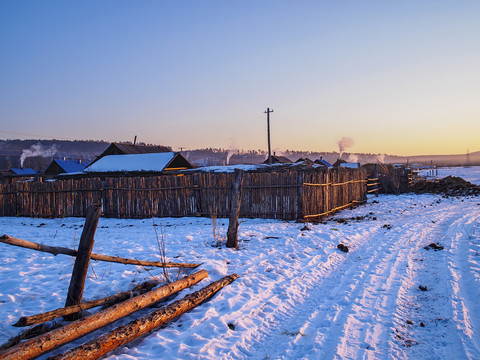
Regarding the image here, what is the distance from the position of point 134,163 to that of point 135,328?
62.3 feet

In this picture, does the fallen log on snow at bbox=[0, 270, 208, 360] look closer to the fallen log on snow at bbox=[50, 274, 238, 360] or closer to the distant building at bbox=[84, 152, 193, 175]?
the fallen log on snow at bbox=[50, 274, 238, 360]

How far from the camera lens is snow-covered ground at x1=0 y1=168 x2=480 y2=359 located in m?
2.91

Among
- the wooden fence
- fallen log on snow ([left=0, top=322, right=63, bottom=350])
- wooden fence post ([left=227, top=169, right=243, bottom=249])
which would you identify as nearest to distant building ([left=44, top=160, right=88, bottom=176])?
the wooden fence

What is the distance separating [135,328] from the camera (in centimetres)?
293

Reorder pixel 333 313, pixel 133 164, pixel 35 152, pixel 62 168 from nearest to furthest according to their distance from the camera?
1. pixel 333 313
2. pixel 133 164
3. pixel 62 168
4. pixel 35 152

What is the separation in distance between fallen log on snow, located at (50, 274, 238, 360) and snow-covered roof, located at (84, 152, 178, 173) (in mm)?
16360

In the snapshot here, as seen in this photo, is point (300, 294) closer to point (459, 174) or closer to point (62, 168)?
point (62, 168)

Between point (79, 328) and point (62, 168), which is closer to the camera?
point (79, 328)

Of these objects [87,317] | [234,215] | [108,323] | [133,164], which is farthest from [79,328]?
[133,164]

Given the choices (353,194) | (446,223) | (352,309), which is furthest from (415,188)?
(352,309)

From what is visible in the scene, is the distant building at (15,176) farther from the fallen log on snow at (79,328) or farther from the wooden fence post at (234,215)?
the fallen log on snow at (79,328)

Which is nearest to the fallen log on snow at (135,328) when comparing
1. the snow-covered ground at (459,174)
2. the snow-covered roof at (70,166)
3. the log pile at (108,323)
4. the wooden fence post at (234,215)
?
the log pile at (108,323)

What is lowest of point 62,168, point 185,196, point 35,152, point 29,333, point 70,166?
point 29,333

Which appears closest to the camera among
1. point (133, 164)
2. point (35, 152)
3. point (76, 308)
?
point (76, 308)
